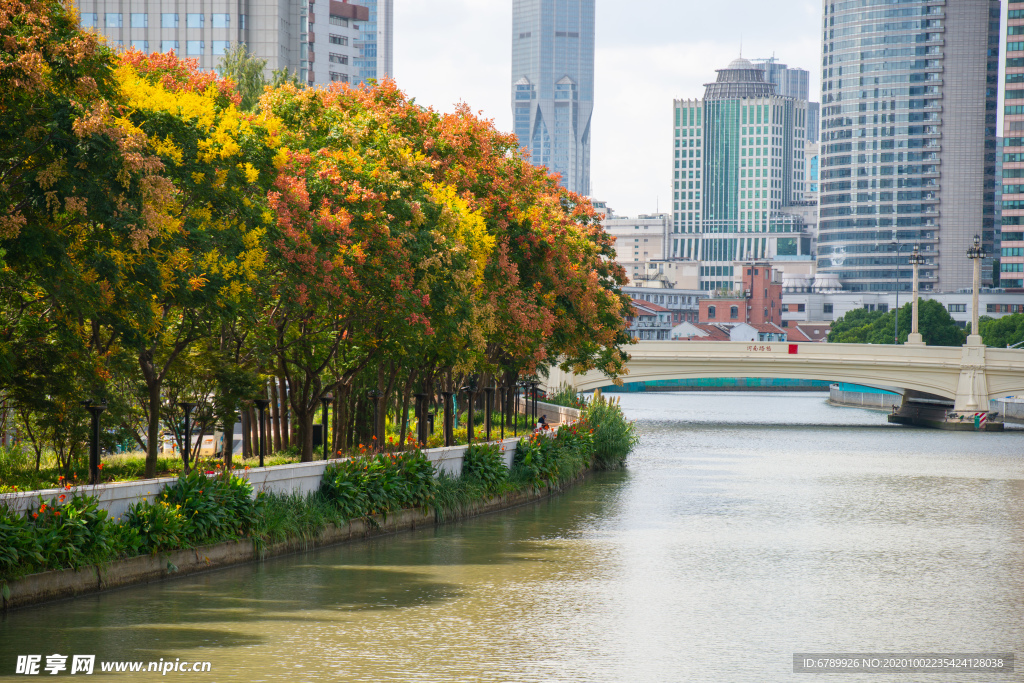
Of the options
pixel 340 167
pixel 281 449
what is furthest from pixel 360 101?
pixel 281 449

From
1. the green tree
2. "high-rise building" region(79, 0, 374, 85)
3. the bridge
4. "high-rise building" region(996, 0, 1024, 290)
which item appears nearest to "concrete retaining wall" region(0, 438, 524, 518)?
the green tree

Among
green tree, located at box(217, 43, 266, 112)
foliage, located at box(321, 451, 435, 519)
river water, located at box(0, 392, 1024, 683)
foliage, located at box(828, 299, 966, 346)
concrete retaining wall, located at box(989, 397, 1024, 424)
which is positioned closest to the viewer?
river water, located at box(0, 392, 1024, 683)

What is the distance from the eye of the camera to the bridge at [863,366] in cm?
6919

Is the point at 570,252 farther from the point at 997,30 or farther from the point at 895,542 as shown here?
the point at 997,30

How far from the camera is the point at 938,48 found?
197m

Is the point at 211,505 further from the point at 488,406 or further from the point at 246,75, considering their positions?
the point at 246,75

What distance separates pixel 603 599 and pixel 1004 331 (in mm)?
109358

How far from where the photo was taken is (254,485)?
2169cm

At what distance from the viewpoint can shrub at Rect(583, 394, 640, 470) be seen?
4219 cm

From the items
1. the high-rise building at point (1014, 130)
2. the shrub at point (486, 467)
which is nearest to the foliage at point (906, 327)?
the high-rise building at point (1014, 130)

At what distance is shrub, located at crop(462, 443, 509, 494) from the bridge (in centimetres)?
3776

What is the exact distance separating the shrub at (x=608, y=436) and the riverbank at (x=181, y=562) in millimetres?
14174

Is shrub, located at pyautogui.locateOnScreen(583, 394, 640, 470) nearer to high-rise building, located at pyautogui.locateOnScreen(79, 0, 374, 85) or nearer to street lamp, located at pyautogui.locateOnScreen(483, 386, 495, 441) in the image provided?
street lamp, located at pyautogui.locateOnScreen(483, 386, 495, 441)

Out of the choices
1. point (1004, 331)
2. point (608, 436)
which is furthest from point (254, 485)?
point (1004, 331)
